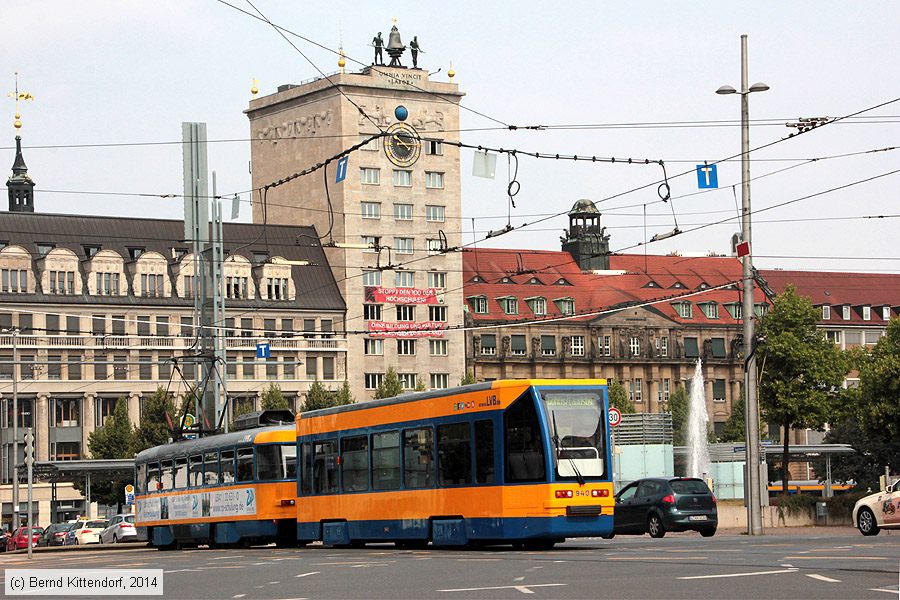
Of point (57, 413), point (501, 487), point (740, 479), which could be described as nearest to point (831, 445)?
point (740, 479)

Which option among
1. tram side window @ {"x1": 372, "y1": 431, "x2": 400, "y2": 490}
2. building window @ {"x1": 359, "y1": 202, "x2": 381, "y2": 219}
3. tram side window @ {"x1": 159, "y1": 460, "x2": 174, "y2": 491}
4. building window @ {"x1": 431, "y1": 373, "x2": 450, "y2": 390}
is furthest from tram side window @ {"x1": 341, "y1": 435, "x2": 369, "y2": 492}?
building window @ {"x1": 431, "y1": 373, "x2": 450, "y2": 390}

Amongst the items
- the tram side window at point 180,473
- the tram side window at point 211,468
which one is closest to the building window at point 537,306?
the tram side window at point 180,473

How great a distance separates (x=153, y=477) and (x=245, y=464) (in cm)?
799

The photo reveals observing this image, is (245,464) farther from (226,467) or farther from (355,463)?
(355,463)

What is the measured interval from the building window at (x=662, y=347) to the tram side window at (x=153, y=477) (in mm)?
91799

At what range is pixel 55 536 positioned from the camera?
70.2 metres

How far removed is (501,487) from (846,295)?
120 meters

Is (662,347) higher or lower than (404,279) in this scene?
lower

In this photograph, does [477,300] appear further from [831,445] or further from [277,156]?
[831,445]

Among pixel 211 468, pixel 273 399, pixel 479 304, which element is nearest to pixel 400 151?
pixel 479 304

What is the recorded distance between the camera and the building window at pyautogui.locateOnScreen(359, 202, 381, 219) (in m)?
115

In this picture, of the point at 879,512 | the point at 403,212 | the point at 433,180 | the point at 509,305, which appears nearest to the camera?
the point at 879,512

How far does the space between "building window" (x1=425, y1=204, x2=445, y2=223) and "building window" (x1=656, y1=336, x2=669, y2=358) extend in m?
25.3

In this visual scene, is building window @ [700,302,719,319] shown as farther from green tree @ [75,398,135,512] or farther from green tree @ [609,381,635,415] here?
green tree @ [75,398,135,512]
